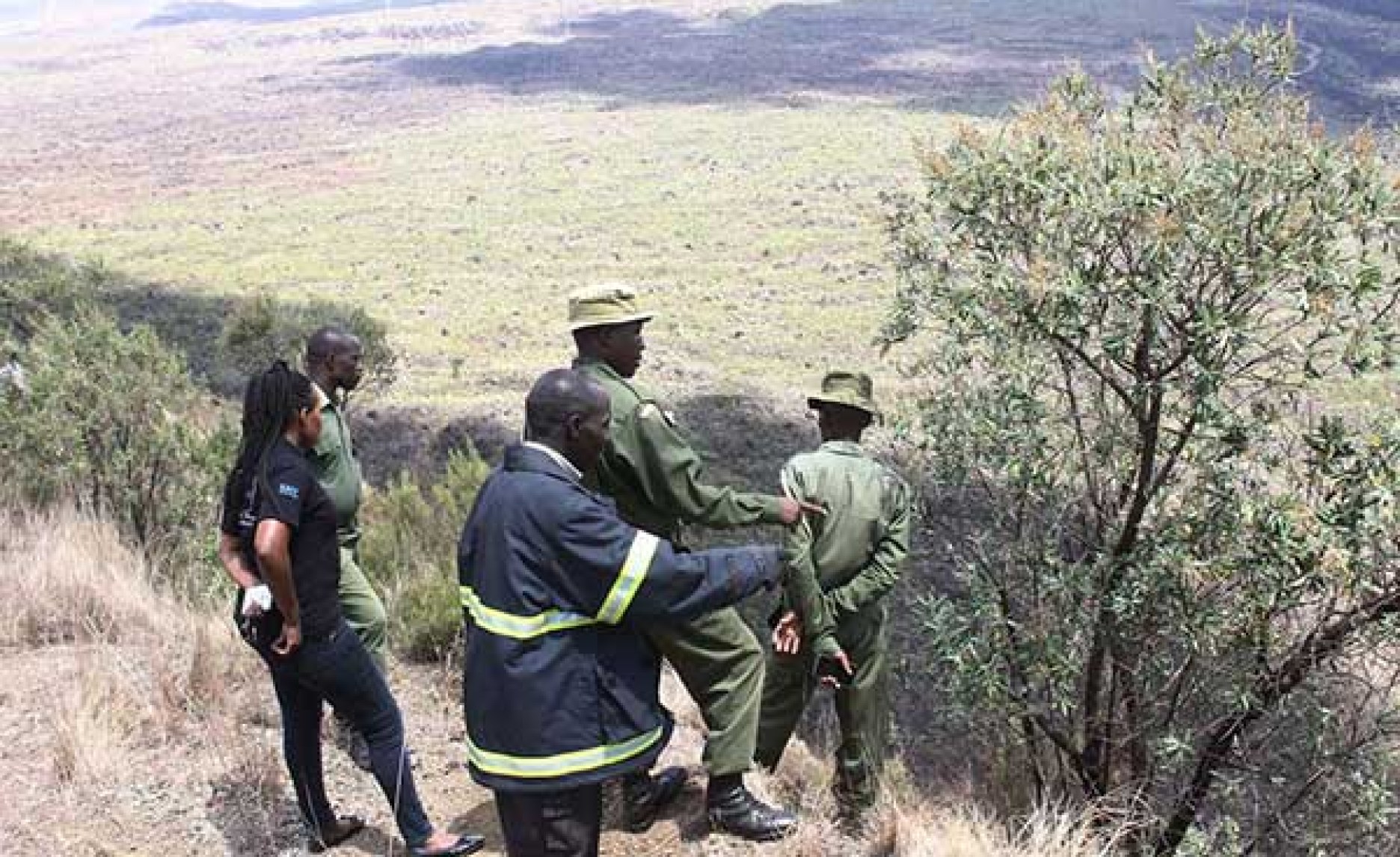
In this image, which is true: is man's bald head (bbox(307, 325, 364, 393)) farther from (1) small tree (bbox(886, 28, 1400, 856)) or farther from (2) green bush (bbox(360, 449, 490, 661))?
(1) small tree (bbox(886, 28, 1400, 856))

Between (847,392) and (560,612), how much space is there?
1792mm

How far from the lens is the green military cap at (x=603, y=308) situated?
404 cm

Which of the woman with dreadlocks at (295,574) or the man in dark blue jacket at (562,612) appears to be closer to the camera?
the man in dark blue jacket at (562,612)

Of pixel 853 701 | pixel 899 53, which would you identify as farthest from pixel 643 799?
pixel 899 53

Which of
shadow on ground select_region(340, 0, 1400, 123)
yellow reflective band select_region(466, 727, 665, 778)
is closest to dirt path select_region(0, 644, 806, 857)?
yellow reflective band select_region(466, 727, 665, 778)

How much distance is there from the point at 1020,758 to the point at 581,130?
37.8m

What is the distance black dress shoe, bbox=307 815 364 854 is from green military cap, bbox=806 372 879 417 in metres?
2.25

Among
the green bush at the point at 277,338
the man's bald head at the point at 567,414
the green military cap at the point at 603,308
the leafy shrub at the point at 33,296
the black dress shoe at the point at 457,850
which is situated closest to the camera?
the man's bald head at the point at 567,414

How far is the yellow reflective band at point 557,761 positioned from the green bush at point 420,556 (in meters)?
3.06

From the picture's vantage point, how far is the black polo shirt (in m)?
3.71

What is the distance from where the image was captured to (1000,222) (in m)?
5.38

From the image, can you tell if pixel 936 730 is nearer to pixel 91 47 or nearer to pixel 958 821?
pixel 958 821

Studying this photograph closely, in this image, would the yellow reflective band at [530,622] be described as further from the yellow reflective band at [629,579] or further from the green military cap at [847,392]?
the green military cap at [847,392]

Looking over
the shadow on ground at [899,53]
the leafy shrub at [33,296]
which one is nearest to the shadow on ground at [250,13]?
the shadow on ground at [899,53]
